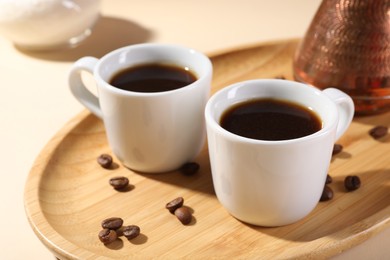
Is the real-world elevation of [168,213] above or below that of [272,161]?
below

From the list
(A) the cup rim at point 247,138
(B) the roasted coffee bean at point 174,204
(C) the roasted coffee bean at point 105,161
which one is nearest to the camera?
(A) the cup rim at point 247,138

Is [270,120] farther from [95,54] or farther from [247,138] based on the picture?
[95,54]

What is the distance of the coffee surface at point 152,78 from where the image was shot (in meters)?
1.02

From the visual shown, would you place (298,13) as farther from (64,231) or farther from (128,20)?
(64,231)

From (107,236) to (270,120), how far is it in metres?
0.25

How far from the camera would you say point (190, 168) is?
3.34 feet

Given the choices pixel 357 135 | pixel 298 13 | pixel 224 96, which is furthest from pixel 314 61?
pixel 298 13

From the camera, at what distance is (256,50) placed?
4.40 ft

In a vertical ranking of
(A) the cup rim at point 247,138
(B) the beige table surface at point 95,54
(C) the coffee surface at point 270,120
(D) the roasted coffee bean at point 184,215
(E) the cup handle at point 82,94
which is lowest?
(B) the beige table surface at point 95,54

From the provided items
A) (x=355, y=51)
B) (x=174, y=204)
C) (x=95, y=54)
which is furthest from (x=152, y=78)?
(x=95, y=54)

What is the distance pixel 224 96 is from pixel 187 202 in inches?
6.1

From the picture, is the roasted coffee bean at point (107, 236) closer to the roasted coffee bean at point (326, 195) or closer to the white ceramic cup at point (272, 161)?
the white ceramic cup at point (272, 161)

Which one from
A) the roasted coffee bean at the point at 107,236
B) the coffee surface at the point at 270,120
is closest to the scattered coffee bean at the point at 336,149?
the coffee surface at the point at 270,120

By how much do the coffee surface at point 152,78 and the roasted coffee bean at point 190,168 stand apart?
0.37 ft
